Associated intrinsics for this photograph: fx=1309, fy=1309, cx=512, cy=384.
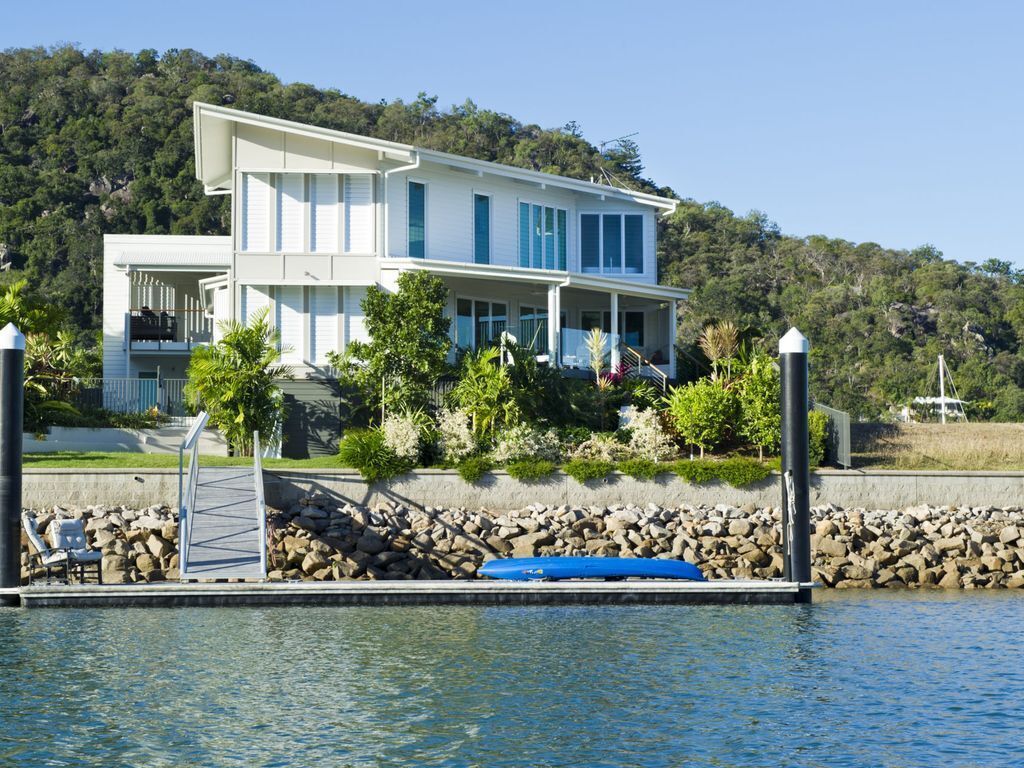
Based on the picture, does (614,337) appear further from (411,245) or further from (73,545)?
(73,545)

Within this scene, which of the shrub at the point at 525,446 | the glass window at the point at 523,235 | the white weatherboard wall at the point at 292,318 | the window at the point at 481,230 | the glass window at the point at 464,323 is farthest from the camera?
the glass window at the point at 523,235

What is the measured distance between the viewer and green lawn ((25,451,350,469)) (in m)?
27.5

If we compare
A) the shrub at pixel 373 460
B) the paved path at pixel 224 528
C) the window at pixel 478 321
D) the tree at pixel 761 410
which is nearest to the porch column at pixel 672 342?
the window at pixel 478 321

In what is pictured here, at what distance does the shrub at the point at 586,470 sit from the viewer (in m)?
27.6

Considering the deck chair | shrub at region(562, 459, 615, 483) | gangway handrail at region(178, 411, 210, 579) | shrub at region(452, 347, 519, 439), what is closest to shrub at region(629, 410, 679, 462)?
shrub at region(562, 459, 615, 483)

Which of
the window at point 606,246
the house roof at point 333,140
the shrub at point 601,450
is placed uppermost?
the house roof at point 333,140

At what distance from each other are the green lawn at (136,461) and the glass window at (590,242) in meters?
12.4

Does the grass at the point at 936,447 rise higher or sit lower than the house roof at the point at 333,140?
lower

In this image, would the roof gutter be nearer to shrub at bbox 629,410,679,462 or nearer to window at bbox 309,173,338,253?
window at bbox 309,173,338,253

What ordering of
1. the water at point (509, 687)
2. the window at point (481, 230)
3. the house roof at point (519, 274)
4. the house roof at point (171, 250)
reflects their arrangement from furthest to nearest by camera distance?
1. the house roof at point (171, 250)
2. the window at point (481, 230)
3. the house roof at point (519, 274)
4. the water at point (509, 687)

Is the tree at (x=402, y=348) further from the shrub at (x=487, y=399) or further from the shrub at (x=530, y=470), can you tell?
the shrub at (x=530, y=470)

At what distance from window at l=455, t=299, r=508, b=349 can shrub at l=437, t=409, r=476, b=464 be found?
6373mm

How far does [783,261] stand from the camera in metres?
75.9

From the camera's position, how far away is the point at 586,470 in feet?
90.6
